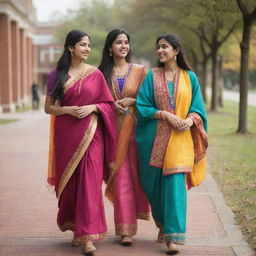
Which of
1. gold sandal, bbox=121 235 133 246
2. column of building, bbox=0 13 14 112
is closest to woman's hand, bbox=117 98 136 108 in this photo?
gold sandal, bbox=121 235 133 246

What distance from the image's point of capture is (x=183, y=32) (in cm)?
3105

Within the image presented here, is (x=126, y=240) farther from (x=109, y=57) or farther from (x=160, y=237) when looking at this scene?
(x=109, y=57)

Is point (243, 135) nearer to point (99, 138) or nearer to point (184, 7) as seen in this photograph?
point (184, 7)

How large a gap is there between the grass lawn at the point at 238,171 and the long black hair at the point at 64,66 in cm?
236

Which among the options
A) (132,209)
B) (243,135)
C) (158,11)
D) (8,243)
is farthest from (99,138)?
(158,11)

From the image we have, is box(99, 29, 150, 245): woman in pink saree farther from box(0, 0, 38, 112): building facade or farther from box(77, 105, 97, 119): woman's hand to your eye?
box(0, 0, 38, 112): building facade

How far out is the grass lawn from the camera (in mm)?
6597

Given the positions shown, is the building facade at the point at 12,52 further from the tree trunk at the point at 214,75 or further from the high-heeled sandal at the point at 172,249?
the high-heeled sandal at the point at 172,249

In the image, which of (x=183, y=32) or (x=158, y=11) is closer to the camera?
(x=158, y=11)

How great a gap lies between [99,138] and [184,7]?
59.9 ft

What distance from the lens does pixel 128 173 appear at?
557cm

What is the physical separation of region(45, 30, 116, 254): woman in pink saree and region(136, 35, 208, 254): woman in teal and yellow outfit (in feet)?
1.17

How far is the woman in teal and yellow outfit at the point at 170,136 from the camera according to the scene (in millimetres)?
5176

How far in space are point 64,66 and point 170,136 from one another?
1.20 m
